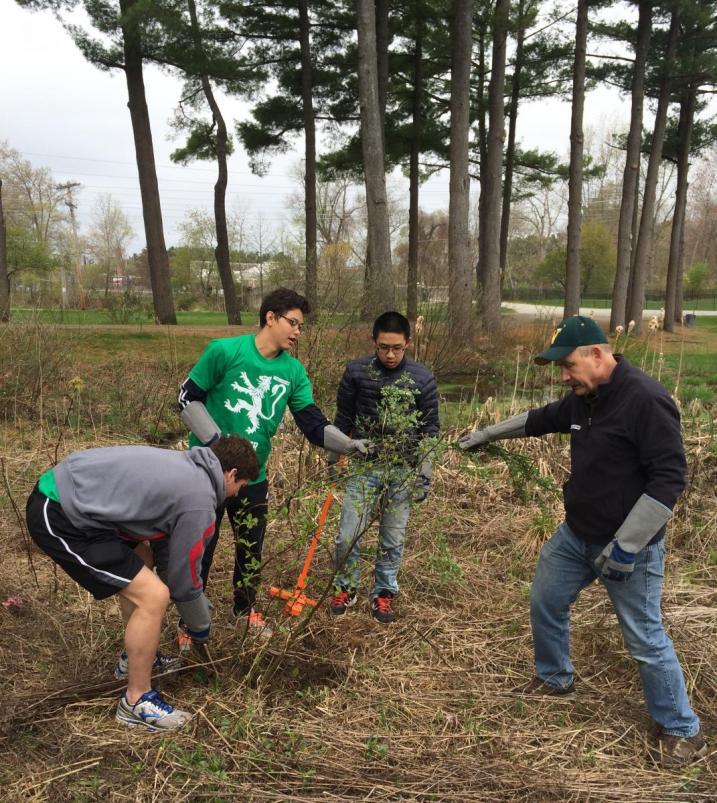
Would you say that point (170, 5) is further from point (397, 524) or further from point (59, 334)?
point (397, 524)

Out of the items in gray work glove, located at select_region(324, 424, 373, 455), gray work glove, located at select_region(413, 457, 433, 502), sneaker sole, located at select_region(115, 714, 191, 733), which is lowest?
sneaker sole, located at select_region(115, 714, 191, 733)

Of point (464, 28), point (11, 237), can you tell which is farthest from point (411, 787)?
point (11, 237)

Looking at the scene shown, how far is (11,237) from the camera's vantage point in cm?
3316

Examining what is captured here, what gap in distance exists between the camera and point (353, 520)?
354 cm

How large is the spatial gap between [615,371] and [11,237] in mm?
36301

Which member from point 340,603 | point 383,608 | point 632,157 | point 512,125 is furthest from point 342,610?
point 512,125

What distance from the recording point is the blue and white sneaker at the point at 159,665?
284cm

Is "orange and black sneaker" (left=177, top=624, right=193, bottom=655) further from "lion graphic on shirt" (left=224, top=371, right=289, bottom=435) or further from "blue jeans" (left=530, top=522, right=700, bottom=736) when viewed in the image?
"blue jeans" (left=530, top=522, right=700, bottom=736)

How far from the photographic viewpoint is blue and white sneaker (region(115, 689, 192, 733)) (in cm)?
255

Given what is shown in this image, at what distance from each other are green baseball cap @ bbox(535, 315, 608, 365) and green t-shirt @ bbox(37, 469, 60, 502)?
73.2 inches

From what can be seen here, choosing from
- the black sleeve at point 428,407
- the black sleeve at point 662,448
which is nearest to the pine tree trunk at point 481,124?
the black sleeve at point 428,407

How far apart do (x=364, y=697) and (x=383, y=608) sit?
0.73 metres

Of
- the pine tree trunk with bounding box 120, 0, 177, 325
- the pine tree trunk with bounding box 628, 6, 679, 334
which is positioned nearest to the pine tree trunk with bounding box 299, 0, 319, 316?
the pine tree trunk with bounding box 120, 0, 177, 325

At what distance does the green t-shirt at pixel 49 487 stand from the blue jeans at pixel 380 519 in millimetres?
1192
